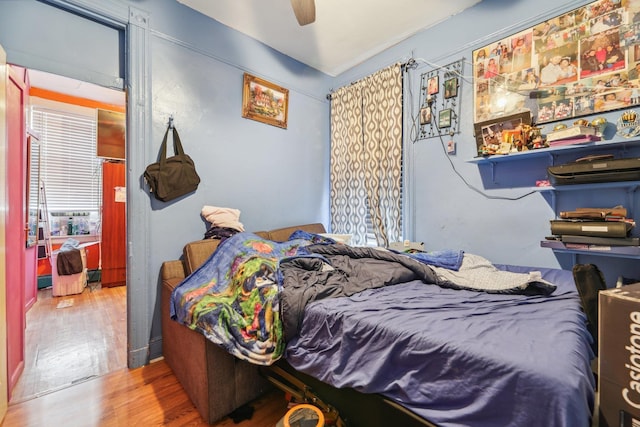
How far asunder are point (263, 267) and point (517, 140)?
209cm

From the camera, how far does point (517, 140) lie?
82.8 inches

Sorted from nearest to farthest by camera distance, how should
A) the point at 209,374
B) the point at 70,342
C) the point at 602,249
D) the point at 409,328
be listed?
the point at 409,328
the point at 209,374
the point at 602,249
the point at 70,342

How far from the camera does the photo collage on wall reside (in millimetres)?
1773

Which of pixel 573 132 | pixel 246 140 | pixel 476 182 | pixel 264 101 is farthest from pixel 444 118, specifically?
pixel 246 140

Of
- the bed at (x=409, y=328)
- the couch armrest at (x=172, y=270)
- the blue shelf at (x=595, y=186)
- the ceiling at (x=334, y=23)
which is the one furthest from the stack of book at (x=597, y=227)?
the couch armrest at (x=172, y=270)

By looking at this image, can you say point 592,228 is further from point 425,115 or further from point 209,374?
point 209,374

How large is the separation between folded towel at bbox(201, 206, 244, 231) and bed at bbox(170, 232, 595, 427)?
505 millimetres

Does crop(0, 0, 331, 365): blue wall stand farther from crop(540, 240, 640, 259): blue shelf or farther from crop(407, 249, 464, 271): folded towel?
crop(540, 240, 640, 259): blue shelf

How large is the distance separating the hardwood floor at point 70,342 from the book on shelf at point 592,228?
3.26 metres

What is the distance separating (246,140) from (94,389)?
2305mm

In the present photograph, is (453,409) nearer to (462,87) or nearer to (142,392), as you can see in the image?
(142,392)

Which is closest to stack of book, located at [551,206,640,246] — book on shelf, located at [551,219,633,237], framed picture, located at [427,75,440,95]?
book on shelf, located at [551,219,633,237]

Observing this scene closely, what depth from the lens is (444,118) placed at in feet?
8.60

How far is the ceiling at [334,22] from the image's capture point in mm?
2434
